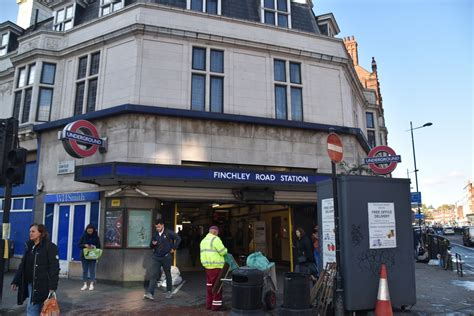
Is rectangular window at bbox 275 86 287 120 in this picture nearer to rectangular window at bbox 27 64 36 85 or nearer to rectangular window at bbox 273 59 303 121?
rectangular window at bbox 273 59 303 121

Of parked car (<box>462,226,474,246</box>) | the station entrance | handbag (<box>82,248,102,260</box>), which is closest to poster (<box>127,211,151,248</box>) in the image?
handbag (<box>82,248,102,260</box>)

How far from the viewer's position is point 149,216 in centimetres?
1291

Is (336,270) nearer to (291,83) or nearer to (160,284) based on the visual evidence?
(160,284)

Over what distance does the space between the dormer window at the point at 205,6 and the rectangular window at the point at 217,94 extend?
10.2 feet

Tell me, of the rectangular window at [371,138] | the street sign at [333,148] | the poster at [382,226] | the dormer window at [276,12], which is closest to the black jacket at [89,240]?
the street sign at [333,148]

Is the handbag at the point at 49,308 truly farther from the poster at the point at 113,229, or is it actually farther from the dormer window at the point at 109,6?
the dormer window at the point at 109,6

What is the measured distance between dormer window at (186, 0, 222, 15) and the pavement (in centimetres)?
1083

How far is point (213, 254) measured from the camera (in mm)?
8305

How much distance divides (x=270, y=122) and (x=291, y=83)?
2487 millimetres

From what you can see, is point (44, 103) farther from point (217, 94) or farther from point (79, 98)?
point (217, 94)

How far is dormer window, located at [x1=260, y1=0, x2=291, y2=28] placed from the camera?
1714 centimetres

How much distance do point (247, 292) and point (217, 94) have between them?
376 inches

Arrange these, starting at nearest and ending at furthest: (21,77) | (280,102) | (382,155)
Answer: (382,155)
(280,102)
(21,77)

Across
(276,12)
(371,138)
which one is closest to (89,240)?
(276,12)
